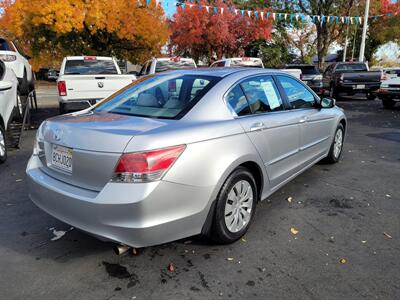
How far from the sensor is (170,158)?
2.59 m

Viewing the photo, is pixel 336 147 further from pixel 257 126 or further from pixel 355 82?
pixel 355 82

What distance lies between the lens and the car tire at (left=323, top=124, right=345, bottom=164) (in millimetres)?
5630

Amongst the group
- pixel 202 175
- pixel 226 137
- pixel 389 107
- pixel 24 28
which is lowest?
pixel 389 107

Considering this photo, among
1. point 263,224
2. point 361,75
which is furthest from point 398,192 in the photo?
point 361,75

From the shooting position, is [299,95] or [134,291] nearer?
[134,291]

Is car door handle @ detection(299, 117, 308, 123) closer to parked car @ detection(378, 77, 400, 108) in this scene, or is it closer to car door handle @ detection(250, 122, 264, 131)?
car door handle @ detection(250, 122, 264, 131)

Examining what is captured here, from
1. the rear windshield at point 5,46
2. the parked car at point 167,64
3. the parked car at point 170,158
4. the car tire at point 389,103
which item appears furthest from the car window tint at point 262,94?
the car tire at point 389,103

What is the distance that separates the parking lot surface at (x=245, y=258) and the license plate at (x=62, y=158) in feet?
2.68

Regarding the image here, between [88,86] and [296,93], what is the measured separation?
5705 mm

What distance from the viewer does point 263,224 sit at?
12.2 ft

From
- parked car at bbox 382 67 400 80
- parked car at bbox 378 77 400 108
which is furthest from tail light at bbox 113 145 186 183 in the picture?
parked car at bbox 382 67 400 80

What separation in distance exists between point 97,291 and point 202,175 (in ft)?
3.79

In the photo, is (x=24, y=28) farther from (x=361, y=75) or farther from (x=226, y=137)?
(x=226, y=137)

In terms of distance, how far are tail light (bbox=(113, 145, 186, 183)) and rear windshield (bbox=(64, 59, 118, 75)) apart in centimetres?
834
